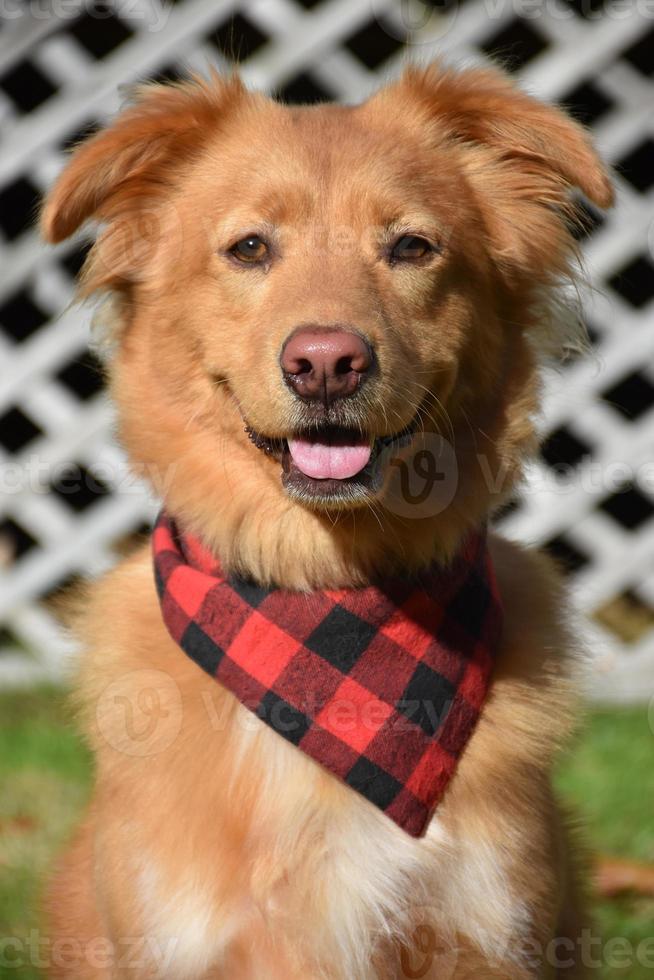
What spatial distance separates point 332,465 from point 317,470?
1.3 inches

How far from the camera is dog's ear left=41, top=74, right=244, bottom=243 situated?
105 inches

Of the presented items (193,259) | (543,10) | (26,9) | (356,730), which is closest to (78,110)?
(26,9)

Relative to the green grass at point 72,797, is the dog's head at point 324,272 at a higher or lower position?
higher

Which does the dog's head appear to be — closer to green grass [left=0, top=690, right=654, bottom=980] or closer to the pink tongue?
the pink tongue

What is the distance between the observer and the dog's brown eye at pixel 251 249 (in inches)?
105

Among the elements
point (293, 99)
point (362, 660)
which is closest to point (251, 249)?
point (362, 660)

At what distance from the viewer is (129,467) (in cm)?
288

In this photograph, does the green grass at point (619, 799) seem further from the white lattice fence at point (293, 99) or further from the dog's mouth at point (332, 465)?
the dog's mouth at point (332, 465)

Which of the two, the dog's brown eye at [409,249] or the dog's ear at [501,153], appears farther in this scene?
the dog's ear at [501,153]

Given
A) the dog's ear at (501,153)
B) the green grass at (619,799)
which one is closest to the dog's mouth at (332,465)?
the dog's ear at (501,153)

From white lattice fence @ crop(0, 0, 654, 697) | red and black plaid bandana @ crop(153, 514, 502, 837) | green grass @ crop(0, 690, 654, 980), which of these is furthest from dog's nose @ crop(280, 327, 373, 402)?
white lattice fence @ crop(0, 0, 654, 697)

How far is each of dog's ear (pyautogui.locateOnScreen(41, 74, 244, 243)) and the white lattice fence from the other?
1772 mm

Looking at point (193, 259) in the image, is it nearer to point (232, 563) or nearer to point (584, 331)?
point (232, 563)

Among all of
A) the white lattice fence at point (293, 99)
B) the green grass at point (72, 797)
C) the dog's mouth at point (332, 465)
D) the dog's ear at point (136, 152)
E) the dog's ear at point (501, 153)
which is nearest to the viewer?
the dog's mouth at point (332, 465)
